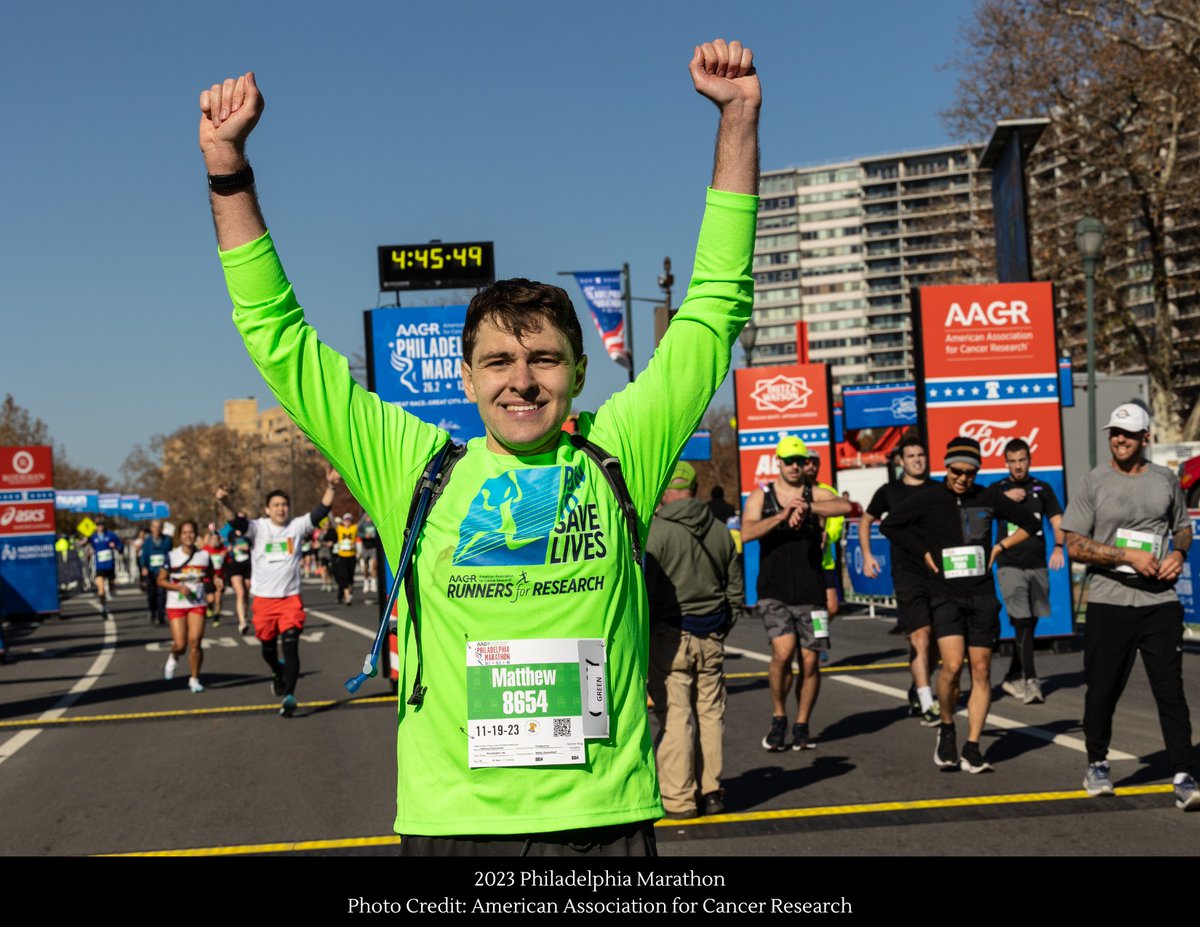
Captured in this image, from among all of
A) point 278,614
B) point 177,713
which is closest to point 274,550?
point 278,614

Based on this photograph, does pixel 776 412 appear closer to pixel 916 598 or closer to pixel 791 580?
pixel 916 598

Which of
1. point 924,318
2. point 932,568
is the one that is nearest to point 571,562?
point 932,568

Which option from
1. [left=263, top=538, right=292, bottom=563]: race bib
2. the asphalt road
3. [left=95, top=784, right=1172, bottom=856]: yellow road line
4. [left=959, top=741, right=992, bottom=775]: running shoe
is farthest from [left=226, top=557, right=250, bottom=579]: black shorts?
[left=959, top=741, right=992, bottom=775]: running shoe

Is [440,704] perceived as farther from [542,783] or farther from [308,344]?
[308,344]

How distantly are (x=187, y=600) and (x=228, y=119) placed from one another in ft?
44.9

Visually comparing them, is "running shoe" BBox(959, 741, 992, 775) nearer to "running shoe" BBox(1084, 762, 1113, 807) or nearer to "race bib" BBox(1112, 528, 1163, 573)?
"running shoe" BBox(1084, 762, 1113, 807)

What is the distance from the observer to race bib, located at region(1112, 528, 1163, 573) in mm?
7766

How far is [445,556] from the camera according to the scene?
2570 mm

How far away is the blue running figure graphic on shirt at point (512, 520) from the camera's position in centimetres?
252

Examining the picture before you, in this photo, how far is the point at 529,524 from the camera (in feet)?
8.31

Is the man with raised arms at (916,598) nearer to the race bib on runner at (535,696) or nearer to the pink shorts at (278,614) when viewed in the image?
the pink shorts at (278,614)
